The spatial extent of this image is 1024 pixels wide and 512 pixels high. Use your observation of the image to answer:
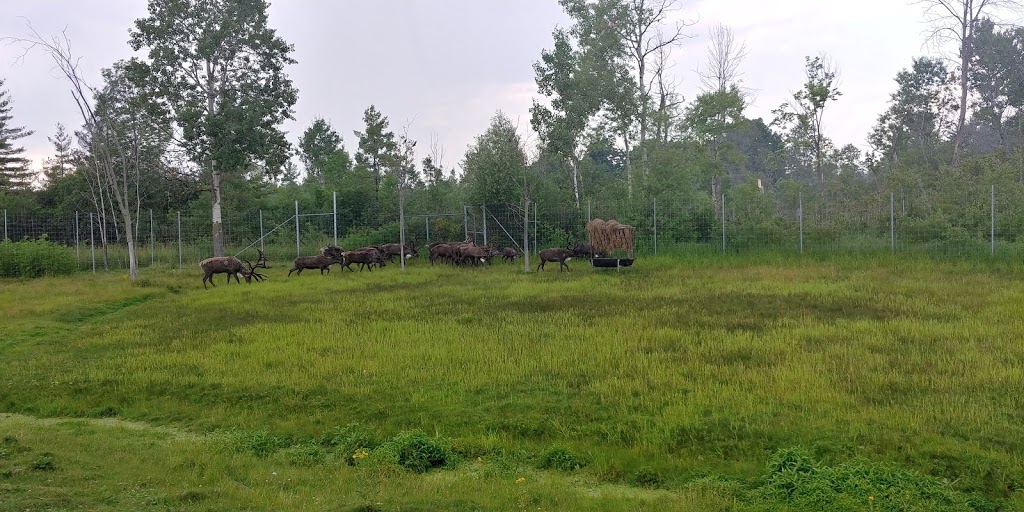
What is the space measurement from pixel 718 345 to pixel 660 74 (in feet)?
86.5

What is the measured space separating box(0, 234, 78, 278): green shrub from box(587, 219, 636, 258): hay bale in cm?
1790

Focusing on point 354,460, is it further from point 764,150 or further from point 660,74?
point 764,150

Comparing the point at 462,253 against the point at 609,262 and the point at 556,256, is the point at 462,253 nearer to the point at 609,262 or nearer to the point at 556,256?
the point at 556,256

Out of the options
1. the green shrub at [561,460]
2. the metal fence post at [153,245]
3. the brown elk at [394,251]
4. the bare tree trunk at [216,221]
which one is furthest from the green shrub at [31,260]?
the green shrub at [561,460]

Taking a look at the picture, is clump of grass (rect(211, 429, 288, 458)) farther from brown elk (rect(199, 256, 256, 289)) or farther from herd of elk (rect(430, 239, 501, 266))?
herd of elk (rect(430, 239, 501, 266))

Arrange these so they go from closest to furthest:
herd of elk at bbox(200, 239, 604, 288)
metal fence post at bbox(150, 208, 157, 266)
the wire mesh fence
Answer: herd of elk at bbox(200, 239, 604, 288)
the wire mesh fence
metal fence post at bbox(150, 208, 157, 266)

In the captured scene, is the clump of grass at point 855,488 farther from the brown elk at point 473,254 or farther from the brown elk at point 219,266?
the brown elk at point 473,254

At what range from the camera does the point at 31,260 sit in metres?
21.7

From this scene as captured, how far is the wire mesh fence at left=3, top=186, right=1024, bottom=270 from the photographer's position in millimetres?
20062

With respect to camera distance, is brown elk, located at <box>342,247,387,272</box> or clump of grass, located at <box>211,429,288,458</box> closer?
clump of grass, located at <box>211,429,288,458</box>

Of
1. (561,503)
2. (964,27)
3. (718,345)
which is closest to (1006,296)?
(718,345)

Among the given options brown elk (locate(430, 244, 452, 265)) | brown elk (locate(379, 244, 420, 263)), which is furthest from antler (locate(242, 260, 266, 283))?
brown elk (locate(430, 244, 452, 265))

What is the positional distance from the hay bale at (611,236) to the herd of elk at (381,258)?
0.31 metres

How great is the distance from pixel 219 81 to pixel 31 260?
451 inches
